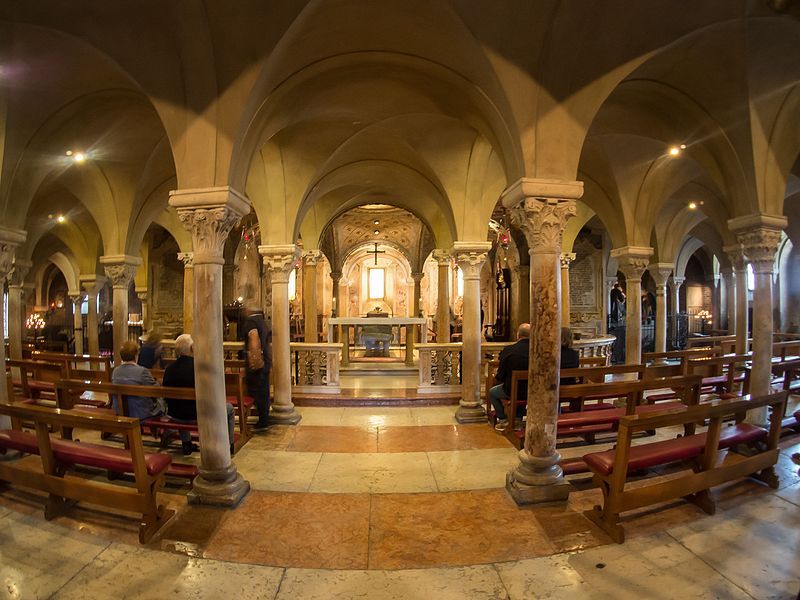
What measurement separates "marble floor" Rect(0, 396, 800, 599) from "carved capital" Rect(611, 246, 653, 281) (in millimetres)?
4832

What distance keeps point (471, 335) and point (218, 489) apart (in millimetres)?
4424

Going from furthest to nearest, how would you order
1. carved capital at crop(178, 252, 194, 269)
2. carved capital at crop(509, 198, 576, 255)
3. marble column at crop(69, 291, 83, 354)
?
1. marble column at crop(69, 291, 83, 354)
2. carved capital at crop(178, 252, 194, 269)
3. carved capital at crop(509, 198, 576, 255)

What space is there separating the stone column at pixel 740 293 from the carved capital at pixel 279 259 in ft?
30.5

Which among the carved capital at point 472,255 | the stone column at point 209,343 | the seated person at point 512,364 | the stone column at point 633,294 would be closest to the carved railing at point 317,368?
the carved capital at point 472,255

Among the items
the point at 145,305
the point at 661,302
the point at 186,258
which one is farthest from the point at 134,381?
the point at 145,305

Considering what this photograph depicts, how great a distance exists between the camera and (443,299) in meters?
11.1

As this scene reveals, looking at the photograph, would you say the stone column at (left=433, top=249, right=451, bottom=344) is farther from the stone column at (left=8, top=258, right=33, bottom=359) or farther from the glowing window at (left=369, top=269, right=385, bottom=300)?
the glowing window at (left=369, top=269, right=385, bottom=300)

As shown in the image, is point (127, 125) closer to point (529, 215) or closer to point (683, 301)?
point (529, 215)

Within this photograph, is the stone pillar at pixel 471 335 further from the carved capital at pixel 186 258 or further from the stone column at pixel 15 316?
the stone column at pixel 15 316

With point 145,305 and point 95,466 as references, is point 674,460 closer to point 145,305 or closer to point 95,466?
point 95,466

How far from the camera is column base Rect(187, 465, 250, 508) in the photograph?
12.0ft

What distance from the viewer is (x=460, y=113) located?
5113mm

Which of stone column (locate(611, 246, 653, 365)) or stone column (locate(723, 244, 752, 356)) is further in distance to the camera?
stone column (locate(723, 244, 752, 356))

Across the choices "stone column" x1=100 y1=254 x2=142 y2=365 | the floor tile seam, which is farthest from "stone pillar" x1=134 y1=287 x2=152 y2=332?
the floor tile seam
